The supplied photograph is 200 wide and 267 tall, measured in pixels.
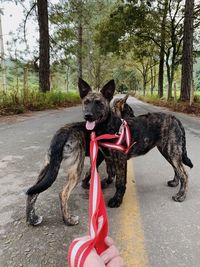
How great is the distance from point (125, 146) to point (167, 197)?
83cm


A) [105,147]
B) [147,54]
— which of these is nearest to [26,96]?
[105,147]

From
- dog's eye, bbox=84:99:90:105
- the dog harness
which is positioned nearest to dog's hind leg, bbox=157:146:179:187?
dog's eye, bbox=84:99:90:105

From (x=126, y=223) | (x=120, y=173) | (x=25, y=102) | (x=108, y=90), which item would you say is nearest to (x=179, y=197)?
(x=120, y=173)

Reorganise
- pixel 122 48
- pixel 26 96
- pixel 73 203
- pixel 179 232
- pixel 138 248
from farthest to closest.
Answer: pixel 122 48, pixel 26 96, pixel 73 203, pixel 179 232, pixel 138 248

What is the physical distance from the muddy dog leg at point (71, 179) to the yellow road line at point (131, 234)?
1.57 ft

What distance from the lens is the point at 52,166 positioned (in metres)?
2.44

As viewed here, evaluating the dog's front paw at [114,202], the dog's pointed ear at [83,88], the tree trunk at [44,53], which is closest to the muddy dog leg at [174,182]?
the dog's front paw at [114,202]

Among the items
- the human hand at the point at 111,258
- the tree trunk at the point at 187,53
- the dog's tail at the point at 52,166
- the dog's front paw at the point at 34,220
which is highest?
the tree trunk at the point at 187,53

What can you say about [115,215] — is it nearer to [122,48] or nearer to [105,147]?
[105,147]

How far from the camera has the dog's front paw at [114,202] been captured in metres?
2.84

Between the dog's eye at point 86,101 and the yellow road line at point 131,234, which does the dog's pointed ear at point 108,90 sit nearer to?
the dog's eye at point 86,101

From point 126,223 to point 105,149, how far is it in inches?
34.8

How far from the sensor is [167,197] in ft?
10.2

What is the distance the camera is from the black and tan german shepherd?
2.44 m
